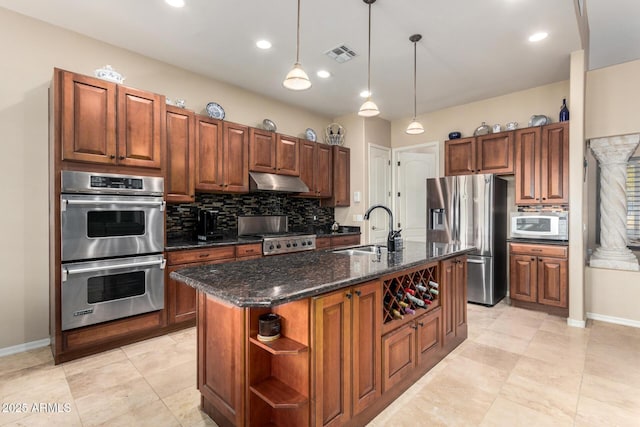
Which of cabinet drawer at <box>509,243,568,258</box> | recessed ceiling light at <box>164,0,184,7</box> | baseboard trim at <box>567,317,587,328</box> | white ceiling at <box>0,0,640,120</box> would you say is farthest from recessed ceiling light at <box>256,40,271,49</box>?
baseboard trim at <box>567,317,587,328</box>

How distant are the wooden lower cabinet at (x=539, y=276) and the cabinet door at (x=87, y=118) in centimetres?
457

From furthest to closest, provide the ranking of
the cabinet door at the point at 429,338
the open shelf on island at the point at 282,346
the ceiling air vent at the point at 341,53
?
the ceiling air vent at the point at 341,53
the cabinet door at the point at 429,338
the open shelf on island at the point at 282,346

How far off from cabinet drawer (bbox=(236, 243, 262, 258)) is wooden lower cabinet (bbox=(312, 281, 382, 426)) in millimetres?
2145

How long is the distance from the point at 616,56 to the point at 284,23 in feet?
13.4

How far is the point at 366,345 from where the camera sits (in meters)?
1.81

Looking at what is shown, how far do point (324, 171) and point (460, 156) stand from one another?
2.04 m

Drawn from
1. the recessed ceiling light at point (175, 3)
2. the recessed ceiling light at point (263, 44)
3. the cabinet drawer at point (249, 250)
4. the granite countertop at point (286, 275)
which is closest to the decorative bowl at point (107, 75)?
the recessed ceiling light at point (175, 3)

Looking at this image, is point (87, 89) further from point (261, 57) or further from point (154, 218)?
point (261, 57)

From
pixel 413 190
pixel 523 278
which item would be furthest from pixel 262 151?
pixel 523 278

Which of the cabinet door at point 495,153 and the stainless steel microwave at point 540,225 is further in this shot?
the cabinet door at point 495,153

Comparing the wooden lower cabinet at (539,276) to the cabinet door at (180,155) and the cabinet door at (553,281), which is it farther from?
the cabinet door at (180,155)

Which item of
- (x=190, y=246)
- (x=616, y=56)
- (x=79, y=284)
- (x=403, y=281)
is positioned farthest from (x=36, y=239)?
(x=616, y=56)

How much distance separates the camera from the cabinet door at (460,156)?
4.55 meters

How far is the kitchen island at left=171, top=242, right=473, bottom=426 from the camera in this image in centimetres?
151
